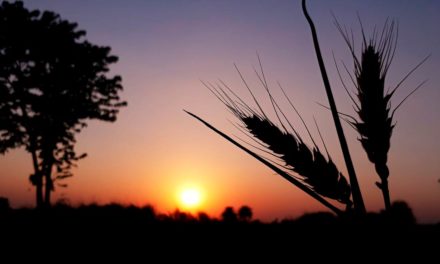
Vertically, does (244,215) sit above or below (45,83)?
below

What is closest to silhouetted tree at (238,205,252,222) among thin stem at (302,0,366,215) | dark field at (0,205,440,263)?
dark field at (0,205,440,263)

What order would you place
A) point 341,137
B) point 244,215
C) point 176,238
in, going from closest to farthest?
point 341,137, point 176,238, point 244,215

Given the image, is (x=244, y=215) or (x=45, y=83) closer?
(x=244, y=215)

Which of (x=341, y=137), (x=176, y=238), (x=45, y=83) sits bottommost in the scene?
(x=176, y=238)

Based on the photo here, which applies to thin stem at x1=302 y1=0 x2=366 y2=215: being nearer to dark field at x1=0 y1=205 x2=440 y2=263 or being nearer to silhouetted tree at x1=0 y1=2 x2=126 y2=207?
dark field at x1=0 y1=205 x2=440 y2=263

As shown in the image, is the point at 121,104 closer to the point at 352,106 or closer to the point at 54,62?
the point at 54,62

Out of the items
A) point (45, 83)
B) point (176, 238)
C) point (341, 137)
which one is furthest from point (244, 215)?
point (45, 83)

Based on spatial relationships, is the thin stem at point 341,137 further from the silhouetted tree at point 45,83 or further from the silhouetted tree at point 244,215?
the silhouetted tree at point 45,83

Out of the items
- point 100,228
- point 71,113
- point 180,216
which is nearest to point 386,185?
point 100,228

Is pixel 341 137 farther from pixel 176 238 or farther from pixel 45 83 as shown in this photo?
pixel 45 83

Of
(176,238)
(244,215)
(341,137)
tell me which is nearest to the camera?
(341,137)

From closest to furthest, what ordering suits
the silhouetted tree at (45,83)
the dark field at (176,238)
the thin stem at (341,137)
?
the thin stem at (341,137) < the dark field at (176,238) < the silhouetted tree at (45,83)

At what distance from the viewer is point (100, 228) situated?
3711 mm

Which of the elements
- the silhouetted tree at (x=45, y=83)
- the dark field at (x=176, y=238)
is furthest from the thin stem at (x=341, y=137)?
the silhouetted tree at (x=45, y=83)
